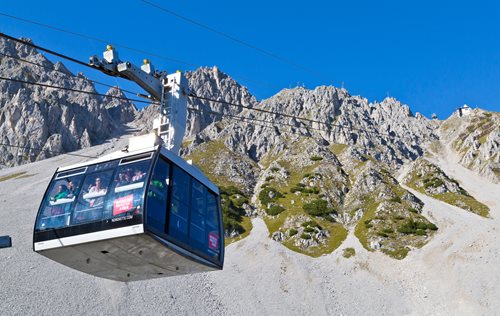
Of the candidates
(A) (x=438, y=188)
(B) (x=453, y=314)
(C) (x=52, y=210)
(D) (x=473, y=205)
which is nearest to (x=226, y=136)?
(A) (x=438, y=188)

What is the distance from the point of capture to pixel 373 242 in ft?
283

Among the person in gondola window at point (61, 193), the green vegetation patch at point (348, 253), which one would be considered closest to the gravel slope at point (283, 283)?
the green vegetation patch at point (348, 253)

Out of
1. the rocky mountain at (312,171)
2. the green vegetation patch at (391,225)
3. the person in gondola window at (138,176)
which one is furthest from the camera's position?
the rocky mountain at (312,171)

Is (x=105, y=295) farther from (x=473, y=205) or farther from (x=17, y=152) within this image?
(x=17, y=152)

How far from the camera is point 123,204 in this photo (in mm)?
18438

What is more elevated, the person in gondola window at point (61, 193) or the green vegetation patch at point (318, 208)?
the person in gondola window at point (61, 193)

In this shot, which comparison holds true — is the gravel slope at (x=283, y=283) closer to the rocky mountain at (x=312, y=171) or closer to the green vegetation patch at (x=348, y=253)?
the green vegetation patch at (x=348, y=253)

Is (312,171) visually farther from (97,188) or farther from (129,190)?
(129,190)

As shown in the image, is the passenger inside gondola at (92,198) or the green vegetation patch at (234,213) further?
the green vegetation patch at (234,213)

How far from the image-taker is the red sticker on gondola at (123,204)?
18.3 m

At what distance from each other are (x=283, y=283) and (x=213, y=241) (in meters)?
52.6

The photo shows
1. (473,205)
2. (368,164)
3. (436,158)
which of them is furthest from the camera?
(436,158)

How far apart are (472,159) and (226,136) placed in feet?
256

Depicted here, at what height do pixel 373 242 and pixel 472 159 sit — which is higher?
pixel 472 159
